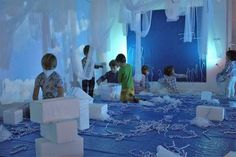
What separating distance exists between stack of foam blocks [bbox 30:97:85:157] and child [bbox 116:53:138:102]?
2.23 m

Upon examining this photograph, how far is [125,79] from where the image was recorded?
175 inches

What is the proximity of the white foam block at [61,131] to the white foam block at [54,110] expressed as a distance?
0.16 ft

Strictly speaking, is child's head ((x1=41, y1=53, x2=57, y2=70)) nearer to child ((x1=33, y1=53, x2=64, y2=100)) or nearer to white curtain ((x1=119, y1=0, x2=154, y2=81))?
child ((x1=33, y1=53, x2=64, y2=100))

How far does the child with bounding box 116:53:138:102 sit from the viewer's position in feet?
14.5

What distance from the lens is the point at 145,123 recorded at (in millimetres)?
3145

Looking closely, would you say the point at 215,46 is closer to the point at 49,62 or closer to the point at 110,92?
the point at 110,92

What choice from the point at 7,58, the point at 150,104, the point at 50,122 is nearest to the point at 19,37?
the point at 7,58

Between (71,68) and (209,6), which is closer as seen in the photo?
(71,68)

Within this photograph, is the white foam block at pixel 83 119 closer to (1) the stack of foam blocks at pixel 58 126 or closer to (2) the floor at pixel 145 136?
(2) the floor at pixel 145 136

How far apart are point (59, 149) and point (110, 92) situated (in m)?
2.67

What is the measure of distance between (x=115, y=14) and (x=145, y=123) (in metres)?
1.77

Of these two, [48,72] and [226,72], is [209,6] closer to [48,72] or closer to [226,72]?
[226,72]

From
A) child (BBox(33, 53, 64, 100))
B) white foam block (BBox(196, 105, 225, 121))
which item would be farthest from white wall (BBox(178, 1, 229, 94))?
child (BBox(33, 53, 64, 100))

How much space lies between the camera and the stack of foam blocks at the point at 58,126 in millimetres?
2137
